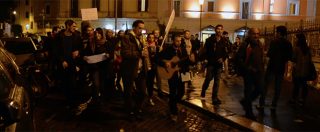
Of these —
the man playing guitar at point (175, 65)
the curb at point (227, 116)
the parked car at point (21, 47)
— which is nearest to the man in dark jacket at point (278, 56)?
the curb at point (227, 116)

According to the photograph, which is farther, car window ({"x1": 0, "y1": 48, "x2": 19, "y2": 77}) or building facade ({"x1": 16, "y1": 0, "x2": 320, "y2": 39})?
building facade ({"x1": 16, "y1": 0, "x2": 320, "y2": 39})

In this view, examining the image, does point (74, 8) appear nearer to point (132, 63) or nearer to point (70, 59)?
point (70, 59)

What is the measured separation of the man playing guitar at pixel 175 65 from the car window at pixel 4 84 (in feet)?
15.3

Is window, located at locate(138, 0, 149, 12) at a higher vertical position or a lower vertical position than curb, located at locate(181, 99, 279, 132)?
higher

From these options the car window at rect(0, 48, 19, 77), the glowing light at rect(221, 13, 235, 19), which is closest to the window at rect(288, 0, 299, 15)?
the glowing light at rect(221, 13, 235, 19)

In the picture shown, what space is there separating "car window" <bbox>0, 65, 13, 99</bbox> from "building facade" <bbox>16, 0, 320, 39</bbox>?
137 feet

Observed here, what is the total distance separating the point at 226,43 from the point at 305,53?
1972 mm

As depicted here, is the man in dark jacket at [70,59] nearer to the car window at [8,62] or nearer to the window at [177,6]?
the car window at [8,62]

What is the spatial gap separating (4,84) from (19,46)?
33.2 feet

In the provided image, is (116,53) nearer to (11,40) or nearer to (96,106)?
(96,106)

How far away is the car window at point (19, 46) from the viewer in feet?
48.1

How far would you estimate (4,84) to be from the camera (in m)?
5.24

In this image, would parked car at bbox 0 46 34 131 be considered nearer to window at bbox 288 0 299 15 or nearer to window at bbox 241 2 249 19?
window at bbox 241 2 249 19

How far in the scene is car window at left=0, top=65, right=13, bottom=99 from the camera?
197 inches
